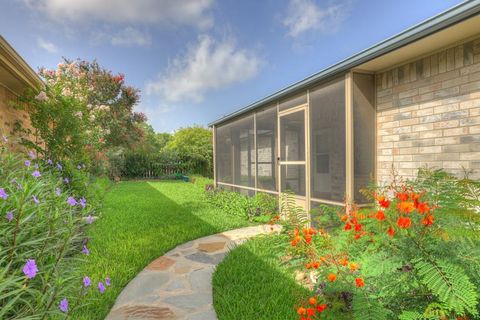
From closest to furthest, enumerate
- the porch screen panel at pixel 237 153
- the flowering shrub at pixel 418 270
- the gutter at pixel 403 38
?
1. the flowering shrub at pixel 418 270
2. the gutter at pixel 403 38
3. the porch screen panel at pixel 237 153

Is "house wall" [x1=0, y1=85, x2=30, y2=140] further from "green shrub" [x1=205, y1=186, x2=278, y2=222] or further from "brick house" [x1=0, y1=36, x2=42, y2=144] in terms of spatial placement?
"green shrub" [x1=205, y1=186, x2=278, y2=222]

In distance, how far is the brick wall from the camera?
2.99 meters

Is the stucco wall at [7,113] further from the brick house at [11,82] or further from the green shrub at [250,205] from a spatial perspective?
the green shrub at [250,205]

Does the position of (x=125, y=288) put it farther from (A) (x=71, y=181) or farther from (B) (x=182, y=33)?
(B) (x=182, y=33)

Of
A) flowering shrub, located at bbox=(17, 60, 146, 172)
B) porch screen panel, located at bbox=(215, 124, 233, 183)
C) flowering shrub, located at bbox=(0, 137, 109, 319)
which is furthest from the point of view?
porch screen panel, located at bbox=(215, 124, 233, 183)

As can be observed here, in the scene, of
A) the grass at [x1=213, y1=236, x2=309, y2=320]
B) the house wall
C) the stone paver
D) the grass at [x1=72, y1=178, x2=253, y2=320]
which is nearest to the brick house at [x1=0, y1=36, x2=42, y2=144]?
the house wall

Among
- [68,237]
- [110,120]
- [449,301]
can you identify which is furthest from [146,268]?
[110,120]

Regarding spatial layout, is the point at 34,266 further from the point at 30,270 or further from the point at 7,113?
the point at 7,113

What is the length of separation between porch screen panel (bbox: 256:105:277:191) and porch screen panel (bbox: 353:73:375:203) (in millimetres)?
2183

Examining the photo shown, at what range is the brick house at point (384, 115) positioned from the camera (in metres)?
2.98

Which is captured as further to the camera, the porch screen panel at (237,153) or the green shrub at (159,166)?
the green shrub at (159,166)

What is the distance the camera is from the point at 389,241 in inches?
64.7

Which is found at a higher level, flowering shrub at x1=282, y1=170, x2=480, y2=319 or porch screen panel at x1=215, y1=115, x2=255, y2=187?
porch screen panel at x1=215, y1=115, x2=255, y2=187

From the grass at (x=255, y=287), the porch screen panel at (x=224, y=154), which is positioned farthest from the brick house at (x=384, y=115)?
the porch screen panel at (x=224, y=154)
